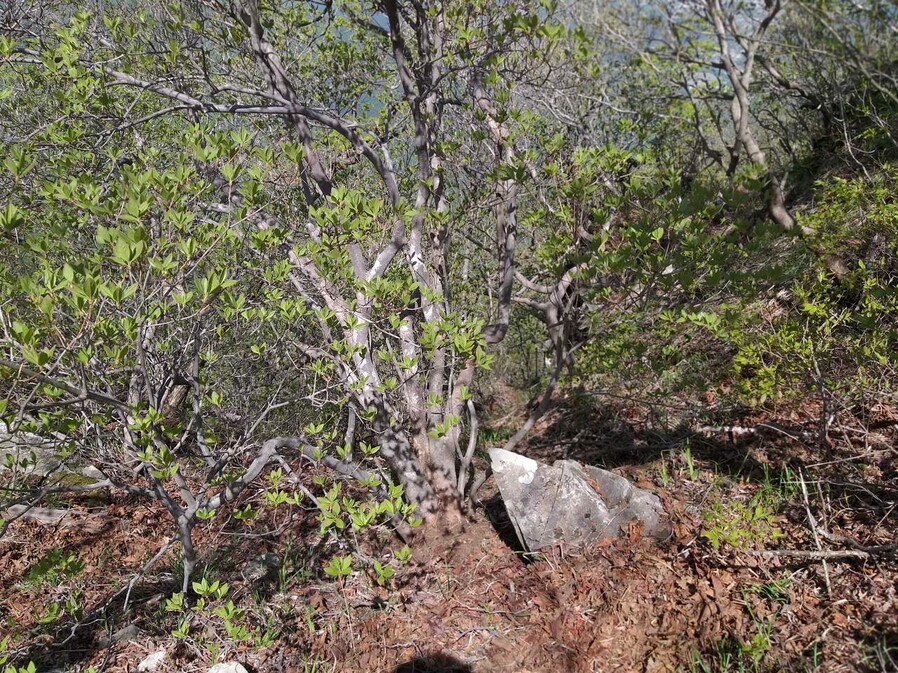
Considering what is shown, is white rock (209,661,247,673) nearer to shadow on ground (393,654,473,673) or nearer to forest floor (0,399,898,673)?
forest floor (0,399,898,673)

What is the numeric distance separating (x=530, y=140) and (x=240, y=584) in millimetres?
5247

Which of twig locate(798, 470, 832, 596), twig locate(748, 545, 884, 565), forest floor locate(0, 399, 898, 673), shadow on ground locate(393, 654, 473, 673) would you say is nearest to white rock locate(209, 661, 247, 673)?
forest floor locate(0, 399, 898, 673)

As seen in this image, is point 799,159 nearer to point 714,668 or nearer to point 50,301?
point 714,668

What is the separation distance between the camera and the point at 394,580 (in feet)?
13.2

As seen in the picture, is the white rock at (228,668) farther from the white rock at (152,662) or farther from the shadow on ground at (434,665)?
the shadow on ground at (434,665)

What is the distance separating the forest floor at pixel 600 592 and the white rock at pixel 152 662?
0.13ft

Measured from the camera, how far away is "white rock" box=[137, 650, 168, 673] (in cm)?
349

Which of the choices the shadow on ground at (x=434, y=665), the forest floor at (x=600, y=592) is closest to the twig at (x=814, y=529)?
the forest floor at (x=600, y=592)

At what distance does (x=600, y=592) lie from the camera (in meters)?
3.43

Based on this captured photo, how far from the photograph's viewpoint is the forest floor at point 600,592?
9.55ft

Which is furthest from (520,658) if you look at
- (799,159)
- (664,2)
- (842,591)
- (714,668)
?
(799,159)

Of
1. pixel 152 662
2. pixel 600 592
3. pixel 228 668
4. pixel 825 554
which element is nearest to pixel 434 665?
pixel 600 592

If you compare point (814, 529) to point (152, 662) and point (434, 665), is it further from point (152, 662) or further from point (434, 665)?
point (152, 662)

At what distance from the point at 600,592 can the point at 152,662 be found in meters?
2.98
